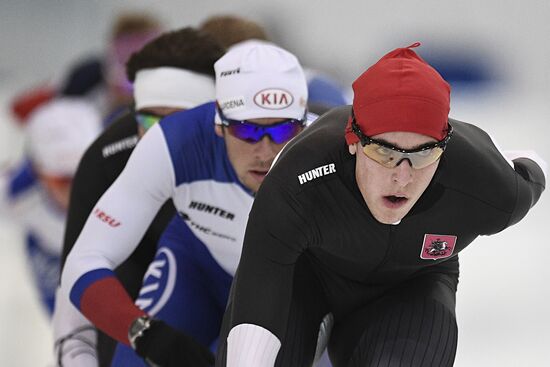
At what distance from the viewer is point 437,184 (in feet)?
8.59

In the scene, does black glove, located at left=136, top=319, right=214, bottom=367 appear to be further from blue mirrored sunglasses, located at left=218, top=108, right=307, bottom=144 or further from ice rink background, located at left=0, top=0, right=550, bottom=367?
ice rink background, located at left=0, top=0, right=550, bottom=367

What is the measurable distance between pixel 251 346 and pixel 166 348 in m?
0.44

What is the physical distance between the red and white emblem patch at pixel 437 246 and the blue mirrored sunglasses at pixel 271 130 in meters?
0.56

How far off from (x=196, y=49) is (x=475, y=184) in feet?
4.63

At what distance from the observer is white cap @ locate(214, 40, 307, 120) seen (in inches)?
123

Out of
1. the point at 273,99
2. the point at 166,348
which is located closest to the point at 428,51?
the point at 273,99

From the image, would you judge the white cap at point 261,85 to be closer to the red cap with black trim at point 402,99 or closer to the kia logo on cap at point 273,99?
the kia logo on cap at point 273,99

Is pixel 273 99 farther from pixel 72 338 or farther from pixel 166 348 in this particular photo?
pixel 72 338

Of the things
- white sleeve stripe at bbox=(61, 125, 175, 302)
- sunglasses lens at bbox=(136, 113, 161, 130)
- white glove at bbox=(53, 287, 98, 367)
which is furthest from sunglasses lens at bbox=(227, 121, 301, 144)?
white glove at bbox=(53, 287, 98, 367)

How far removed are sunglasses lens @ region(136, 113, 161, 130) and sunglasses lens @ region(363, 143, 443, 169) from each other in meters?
1.37

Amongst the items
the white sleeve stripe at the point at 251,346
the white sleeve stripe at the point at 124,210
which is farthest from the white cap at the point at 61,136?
the white sleeve stripe at the point at 251,346

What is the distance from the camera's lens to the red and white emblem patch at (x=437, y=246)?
8.82 ft

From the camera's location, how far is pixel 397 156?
7.94 ft

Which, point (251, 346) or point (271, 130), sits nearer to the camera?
point (251, 346)
